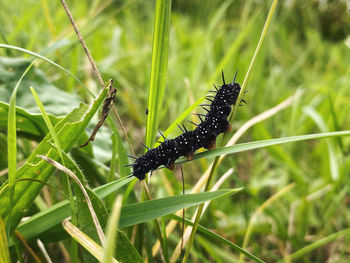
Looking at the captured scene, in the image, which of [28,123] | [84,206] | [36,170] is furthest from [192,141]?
[28,123]

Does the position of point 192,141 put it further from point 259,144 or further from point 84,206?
point 84,206

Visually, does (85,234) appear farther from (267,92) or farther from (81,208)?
(267,92)

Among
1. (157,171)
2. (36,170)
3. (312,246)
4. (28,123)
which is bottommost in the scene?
(312,246)

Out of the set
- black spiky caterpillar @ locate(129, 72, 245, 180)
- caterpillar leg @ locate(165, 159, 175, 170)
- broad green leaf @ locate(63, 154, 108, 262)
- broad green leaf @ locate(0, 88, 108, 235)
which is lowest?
broad green leaf @ locate(63, 154, 108, 262)

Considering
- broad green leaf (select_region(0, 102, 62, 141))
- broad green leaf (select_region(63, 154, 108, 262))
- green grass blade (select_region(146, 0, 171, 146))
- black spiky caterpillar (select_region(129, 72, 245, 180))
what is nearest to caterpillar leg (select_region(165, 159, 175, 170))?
black spiky caterpillar (select_region(129, 72, 245, 180))

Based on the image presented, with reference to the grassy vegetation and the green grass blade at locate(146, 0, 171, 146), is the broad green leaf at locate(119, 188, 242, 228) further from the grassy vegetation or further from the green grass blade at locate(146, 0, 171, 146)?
the green grass blade at locate(146, 0, 171, 146)

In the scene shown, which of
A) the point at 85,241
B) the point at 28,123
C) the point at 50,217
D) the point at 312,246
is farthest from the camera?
the point at 312,246

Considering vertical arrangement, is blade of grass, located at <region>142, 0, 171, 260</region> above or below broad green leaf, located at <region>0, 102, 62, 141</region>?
below
